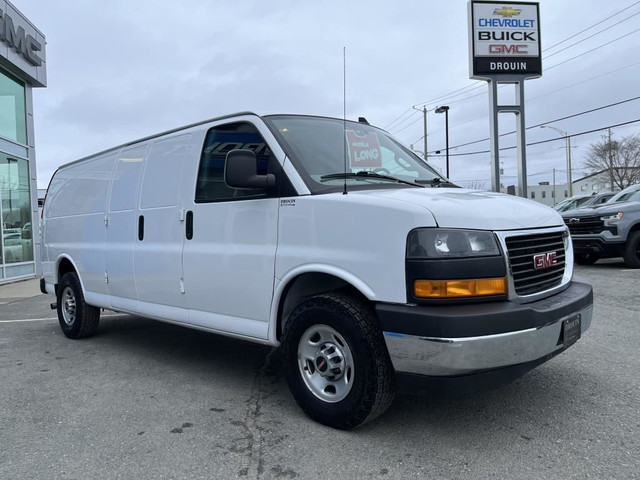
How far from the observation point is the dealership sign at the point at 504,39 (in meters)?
16.3

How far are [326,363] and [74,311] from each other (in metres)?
4.29

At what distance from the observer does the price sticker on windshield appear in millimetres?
3918

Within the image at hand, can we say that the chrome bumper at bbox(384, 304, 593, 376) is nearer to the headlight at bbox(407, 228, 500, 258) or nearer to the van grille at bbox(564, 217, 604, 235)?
the headlight at bbox(407, 228, 500, 258)

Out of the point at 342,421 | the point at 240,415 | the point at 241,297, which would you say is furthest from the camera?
the point at 241,297

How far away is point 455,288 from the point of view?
107 inches

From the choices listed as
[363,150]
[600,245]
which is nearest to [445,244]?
[363,150]

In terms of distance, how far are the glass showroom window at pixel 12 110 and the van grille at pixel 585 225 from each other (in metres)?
14.2

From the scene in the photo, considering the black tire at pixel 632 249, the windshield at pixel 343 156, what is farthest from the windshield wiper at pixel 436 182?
the black tire at pixel 632 249

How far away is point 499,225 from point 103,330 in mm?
5599

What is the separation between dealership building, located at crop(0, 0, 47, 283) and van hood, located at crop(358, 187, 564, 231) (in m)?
13.2

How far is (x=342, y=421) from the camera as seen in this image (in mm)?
3111

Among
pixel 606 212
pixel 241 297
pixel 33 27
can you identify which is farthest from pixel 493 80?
pixel 241 297

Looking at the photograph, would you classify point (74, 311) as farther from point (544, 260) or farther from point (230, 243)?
point (544, 260)

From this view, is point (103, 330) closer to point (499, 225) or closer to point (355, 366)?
point (355, 366)
